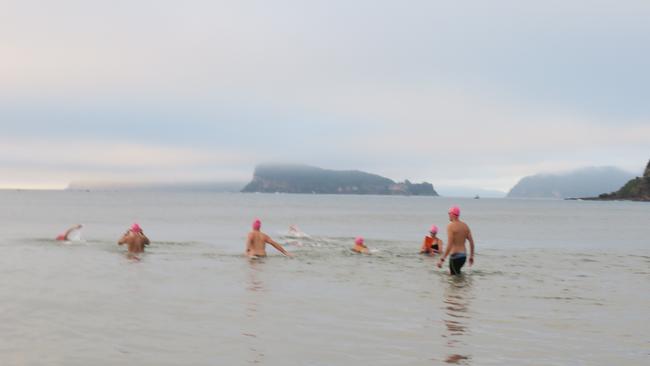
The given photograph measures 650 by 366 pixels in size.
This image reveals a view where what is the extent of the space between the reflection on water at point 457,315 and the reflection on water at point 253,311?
306cm

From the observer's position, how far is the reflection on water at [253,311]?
10.8 m

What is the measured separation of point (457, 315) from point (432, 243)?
14.7 m

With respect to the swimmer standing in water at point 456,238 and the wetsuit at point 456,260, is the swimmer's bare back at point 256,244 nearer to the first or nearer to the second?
the wetsuit at point 456,260

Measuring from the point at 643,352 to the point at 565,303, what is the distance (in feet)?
17.8

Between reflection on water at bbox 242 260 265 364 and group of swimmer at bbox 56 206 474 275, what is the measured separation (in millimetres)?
1901

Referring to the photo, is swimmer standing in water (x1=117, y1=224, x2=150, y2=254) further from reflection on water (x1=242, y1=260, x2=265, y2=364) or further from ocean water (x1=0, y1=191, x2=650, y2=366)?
reflection on water (x1=242, y1=260, x2=265, y2=364)

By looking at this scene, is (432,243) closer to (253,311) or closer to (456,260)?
(456,260)

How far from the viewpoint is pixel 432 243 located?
29.0 metres

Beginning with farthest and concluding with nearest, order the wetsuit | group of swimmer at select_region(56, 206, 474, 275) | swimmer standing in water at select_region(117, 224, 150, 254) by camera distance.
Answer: swimmer standing in water at select_region(117, 224, 150, 254)
the wetsuit
group of swimmer at select_region(56, 206, 474, 275)

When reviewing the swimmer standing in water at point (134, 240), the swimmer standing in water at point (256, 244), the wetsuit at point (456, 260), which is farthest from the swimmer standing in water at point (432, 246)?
the swimmer standing in water at point (134, 240)

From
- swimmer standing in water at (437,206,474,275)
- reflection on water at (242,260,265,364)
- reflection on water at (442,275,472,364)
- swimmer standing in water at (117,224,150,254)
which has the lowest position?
reflection on water at (242,260,265,364)

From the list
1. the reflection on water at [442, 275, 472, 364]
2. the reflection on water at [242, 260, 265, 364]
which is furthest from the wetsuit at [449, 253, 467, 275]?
the reflection on water at [242, 260, 265, 364]

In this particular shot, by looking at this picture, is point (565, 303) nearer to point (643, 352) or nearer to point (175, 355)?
point (643, 352)

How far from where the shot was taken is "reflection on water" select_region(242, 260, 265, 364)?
10.8 m
